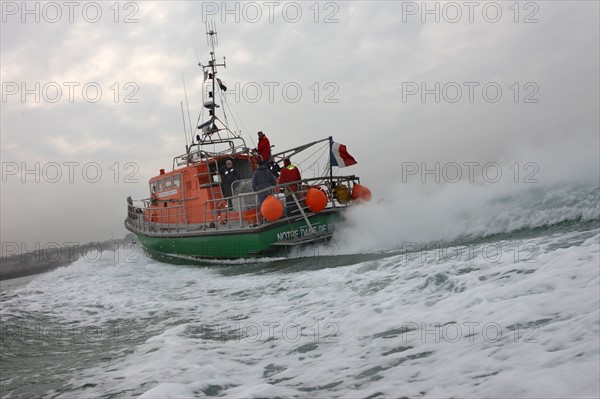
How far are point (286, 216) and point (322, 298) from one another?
497cm

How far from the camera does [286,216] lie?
9.84 metres

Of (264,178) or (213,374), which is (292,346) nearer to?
(213,374)

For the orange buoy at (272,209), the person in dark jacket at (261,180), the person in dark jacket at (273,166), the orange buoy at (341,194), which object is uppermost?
the person in dark jacket at (273,166)

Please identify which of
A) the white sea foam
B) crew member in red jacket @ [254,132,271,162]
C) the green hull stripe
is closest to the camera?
the white sea foam

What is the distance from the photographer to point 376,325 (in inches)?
140

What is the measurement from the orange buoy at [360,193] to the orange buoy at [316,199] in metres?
1.16

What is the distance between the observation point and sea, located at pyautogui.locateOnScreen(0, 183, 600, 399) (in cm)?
237

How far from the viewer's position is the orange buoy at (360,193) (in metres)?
Result: 10.4

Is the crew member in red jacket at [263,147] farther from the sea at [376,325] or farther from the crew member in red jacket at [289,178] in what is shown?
the sea at [376,325]

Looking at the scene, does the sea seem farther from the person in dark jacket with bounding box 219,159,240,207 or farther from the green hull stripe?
the person in dark jacket with bounding box 219,159,240,207
